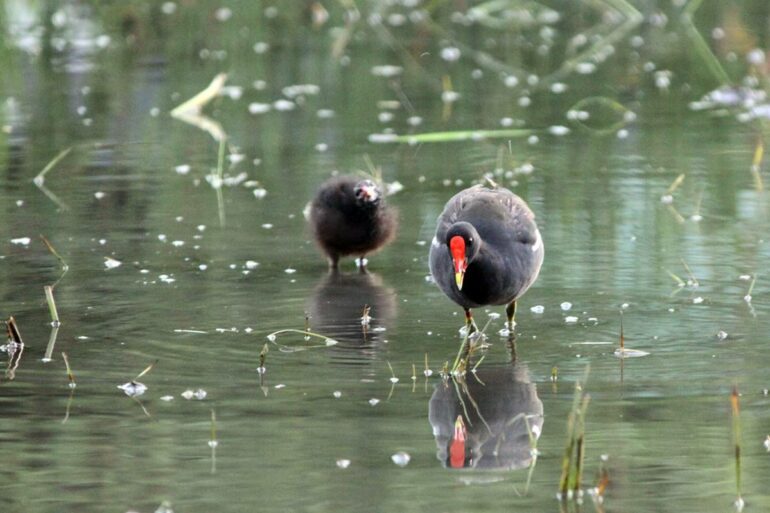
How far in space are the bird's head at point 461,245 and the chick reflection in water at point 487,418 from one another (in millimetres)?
521

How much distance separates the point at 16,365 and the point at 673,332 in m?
3.41

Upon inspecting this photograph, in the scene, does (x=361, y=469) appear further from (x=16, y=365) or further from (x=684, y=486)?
(x=16, y=365)

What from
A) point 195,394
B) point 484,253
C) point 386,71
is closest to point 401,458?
point 195,394

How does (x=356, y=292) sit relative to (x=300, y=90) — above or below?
above

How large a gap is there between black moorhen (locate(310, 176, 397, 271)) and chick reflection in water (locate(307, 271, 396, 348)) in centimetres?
19

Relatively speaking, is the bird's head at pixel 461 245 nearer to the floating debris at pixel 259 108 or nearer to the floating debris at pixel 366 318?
the floating debris at pixel 366 318

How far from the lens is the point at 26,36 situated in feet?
70.0

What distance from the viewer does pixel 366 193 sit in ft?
34.5

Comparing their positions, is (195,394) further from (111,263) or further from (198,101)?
(198,101)

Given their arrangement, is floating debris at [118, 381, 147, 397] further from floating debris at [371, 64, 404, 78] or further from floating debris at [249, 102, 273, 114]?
floating debris at [371, 64, 404, 78]

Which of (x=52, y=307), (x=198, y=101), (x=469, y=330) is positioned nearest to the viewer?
(x=469, y=330)

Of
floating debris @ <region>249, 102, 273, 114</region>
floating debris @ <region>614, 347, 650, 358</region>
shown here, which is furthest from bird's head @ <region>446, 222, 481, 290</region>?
floating debris @ <region>249, 102, 273, 114</region>

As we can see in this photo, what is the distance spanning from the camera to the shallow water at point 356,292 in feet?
20.4

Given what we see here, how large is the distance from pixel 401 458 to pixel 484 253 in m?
2.11
